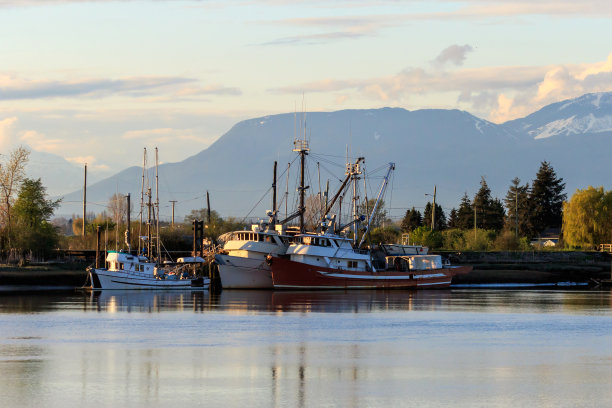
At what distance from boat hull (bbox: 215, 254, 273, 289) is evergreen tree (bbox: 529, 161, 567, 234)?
73752 mm

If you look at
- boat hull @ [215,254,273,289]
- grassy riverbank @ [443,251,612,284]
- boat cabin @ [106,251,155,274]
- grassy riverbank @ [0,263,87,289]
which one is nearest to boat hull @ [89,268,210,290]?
boat cabin @ [106,251,155,274]

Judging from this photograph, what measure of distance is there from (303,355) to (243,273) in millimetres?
50601

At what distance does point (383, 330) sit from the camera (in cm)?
4569

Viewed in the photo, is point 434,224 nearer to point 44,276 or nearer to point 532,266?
point 532,266

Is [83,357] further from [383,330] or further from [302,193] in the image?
[302,193]

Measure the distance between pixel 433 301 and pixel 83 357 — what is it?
38005 mm

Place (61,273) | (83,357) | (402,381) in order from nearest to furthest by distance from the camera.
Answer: (402,381), (83,357), (61,273)

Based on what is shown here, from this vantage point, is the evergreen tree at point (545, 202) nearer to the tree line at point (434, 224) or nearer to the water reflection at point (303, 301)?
the tree line at point (434, 224)

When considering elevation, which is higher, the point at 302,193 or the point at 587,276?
the point at 302,193

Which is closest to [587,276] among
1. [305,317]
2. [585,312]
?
[585,312]

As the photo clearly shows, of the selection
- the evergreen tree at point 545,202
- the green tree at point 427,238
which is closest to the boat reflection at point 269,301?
the green tree at point 427,238

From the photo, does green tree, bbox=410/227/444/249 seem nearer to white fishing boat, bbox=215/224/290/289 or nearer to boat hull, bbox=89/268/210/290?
white fishing boat, bbox=215/224/290/289

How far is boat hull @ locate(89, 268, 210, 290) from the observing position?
81.4 meters

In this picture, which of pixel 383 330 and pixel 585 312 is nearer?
pixel 383 330
